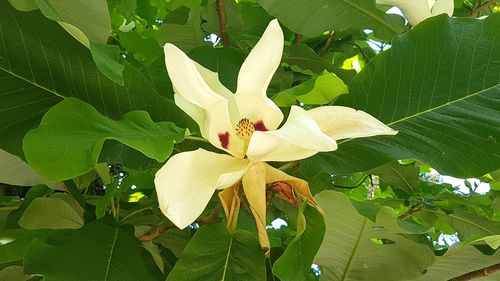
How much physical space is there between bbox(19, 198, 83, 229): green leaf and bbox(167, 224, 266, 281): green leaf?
0.92 ft

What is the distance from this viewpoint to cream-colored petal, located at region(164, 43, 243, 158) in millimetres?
555

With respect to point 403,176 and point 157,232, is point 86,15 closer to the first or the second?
point 157,232

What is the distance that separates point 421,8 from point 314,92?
24 centimetres

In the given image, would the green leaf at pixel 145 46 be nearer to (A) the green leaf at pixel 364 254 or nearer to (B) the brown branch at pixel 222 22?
(B) the brown branch at pixel 222 22

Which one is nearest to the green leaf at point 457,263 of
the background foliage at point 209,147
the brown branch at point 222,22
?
the background foliage at point 209,147

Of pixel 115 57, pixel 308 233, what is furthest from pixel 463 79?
pixel 115 57

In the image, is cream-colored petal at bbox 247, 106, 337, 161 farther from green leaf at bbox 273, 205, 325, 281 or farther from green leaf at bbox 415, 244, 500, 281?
green leaf at bbox 415, 244, 500, 281

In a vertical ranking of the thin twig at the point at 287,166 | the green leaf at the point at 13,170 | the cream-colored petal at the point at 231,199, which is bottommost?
the green leaf at the point at 13,170

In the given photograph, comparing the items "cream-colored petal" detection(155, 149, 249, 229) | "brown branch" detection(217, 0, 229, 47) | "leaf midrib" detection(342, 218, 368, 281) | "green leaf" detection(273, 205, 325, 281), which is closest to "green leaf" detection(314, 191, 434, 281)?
"leaf midrib" detection(342, 218, 368, 281)

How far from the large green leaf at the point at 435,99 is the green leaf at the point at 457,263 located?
161 mm

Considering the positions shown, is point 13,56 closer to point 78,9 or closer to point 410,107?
point 78,9

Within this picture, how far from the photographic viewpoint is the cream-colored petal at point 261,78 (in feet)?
1.87

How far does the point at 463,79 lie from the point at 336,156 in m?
0.16

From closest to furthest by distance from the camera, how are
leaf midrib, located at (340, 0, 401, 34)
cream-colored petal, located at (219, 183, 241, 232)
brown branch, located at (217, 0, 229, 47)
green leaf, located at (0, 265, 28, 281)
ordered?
cream-colored petal, located at (219, 183, 241, 232) → green leaf, located at (0, 265, 28, 281) → leaf midrib, located at (340, 0, 401, 34) → brown branch, located at (217, 0, 229, 47)
